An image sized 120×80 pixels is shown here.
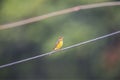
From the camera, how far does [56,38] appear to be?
3885 millimetres

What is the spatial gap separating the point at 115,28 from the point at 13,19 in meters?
1.01

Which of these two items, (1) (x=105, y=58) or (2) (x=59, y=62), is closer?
(2) (x=59, y=62)

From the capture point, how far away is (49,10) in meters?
4.00

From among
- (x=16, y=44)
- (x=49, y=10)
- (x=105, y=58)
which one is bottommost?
(x=105, y=58)

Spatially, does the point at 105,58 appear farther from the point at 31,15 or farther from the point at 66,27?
the point at 31,15

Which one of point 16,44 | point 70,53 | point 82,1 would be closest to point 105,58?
point 70,53

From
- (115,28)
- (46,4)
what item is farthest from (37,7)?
(115,28)

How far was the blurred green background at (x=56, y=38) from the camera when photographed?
392cm

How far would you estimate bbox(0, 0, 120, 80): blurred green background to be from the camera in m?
3.92

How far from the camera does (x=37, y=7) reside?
4047mm

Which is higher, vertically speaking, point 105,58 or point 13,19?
point 13,19

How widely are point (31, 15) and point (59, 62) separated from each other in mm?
540

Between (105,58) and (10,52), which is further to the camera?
(105,58)

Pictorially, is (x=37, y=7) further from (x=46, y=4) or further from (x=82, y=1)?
(x=82, y=1)
